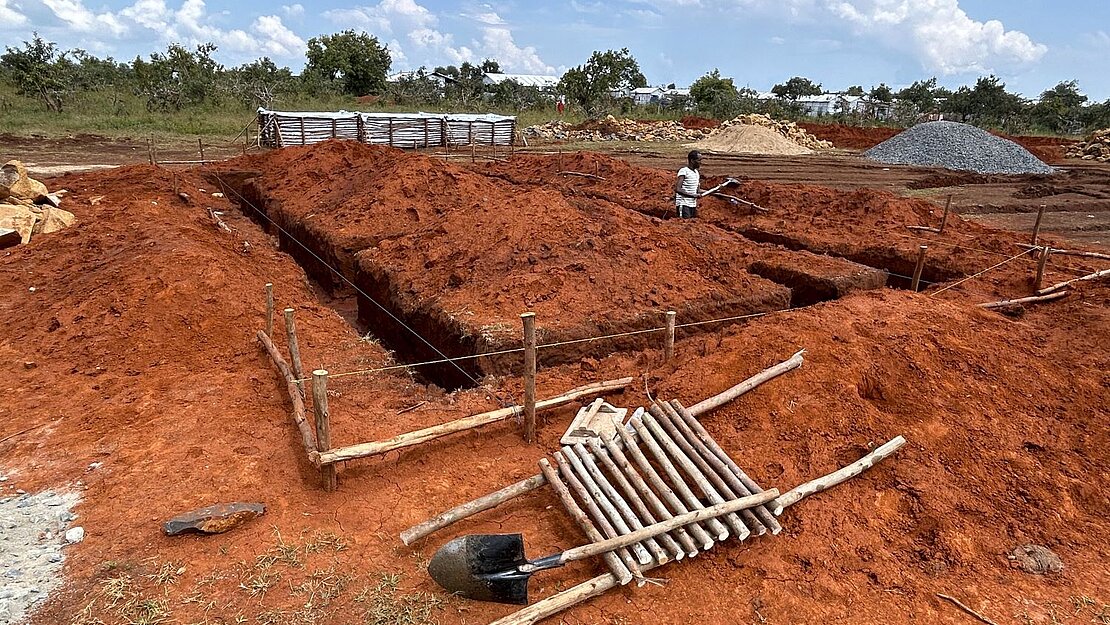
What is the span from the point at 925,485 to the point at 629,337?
2.98 metres

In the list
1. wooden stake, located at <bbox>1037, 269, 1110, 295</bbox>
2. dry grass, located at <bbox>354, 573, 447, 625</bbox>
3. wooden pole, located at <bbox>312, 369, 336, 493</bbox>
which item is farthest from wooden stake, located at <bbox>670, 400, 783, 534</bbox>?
wooden stake, located at <bbox>1037, 269, 1110, 295</bbox>

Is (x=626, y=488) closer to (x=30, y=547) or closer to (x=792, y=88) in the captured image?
(x=30, y=547)

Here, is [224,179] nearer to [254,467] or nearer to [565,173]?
[565,173]

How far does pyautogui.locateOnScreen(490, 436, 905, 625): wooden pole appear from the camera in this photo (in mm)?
3160

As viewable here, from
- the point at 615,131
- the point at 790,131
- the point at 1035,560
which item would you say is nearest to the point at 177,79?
the point at 615,131

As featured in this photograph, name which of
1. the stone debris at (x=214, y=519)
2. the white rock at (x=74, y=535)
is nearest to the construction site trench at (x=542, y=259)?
the stone debris at (x=214, y=519)

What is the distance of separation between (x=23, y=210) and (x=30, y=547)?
904cm

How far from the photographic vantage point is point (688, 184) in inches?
425

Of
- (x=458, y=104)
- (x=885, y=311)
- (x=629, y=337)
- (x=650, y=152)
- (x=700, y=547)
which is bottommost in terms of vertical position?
(x=700, y=547)

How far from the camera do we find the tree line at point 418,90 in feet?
101

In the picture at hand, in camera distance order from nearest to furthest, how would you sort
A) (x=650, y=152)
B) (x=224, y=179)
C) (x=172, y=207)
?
(x=172, y=207) < (x=224, y=179) < (x=650, y=152)

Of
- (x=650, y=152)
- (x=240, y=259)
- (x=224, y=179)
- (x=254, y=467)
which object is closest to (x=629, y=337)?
(x=254, y=467)

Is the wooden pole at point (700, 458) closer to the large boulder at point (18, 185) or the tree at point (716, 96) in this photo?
the large boulder at point (18, 185)

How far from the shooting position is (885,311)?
20.9 ft
